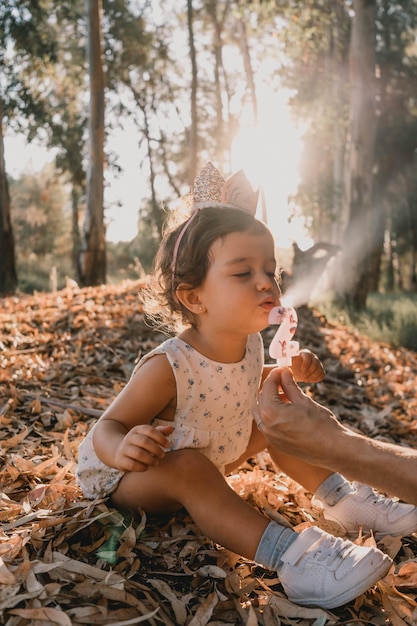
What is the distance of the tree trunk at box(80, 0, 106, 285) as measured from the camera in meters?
10.3

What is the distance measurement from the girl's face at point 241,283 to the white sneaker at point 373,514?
889mm

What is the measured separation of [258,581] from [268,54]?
17.7 m

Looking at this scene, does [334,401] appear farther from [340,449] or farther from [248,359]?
[340,449]

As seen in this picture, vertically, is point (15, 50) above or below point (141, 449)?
above

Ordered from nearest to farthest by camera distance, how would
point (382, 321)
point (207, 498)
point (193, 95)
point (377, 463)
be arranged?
point (377, 463), point (207, 498), point (382, 321), point (193, 95)

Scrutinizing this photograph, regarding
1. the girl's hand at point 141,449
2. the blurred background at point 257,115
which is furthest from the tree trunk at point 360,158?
the girl's hand at point 141,449

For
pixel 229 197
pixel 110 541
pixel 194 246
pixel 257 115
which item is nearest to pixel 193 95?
pixel 257 115

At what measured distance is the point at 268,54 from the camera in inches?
693

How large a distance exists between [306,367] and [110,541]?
40.9 inches

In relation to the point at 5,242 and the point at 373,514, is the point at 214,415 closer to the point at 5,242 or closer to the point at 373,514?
the point at 373,514

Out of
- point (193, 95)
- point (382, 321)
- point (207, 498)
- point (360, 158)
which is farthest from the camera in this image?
point (193, 95)

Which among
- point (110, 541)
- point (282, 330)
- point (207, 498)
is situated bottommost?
point (110, 541)

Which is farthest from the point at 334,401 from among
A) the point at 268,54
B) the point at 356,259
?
the point at 268,54

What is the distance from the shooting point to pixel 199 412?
244 centimetres
